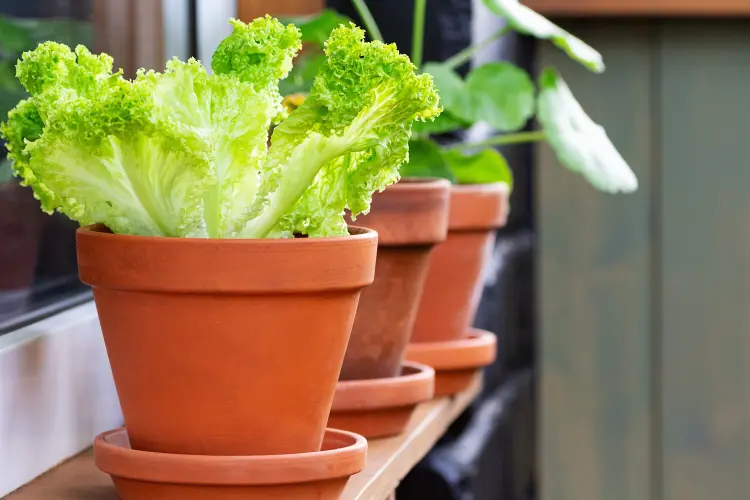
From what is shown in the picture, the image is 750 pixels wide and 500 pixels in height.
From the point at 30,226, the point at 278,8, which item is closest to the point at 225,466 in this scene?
the point at 30,226

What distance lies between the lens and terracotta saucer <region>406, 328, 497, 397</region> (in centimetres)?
99

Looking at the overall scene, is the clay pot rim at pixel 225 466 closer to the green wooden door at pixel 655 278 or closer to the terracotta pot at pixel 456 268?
the terracotta pot at pixel 456 268

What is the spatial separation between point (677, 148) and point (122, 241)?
129 cm

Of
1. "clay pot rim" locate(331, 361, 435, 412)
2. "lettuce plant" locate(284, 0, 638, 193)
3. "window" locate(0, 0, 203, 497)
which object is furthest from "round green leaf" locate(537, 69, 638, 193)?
"window" locate(0, 0, 203, 497)

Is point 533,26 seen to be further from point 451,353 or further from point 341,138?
point 341,138

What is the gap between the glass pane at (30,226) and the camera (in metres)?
0.77

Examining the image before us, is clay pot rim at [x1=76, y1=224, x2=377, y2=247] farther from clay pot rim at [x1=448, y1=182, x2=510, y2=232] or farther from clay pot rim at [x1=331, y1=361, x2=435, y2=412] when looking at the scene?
clay pot rim at [x1=448, y1=182, x2=510, y2=232]

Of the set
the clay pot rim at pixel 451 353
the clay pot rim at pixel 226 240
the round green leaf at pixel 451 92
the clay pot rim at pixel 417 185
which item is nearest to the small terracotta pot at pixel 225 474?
the clay pot rim at pixel 226 240

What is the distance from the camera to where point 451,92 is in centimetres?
106

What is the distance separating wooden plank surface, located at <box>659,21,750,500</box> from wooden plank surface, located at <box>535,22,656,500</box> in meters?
0.03

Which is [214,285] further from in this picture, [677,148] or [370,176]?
[677,148]

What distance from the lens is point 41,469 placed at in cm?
72

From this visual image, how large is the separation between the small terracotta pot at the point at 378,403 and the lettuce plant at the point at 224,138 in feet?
0.66

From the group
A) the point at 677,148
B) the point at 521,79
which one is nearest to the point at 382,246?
the point at 521,79
